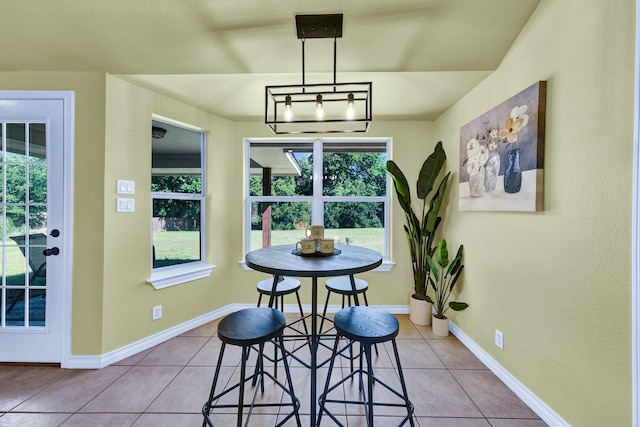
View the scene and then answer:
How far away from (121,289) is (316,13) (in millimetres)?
2658

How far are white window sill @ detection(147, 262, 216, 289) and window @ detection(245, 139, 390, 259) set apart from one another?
0.64 m

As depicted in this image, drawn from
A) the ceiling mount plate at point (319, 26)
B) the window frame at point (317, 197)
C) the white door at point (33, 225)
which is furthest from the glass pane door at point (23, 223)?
the ceiling mount plate at point (319, 26)

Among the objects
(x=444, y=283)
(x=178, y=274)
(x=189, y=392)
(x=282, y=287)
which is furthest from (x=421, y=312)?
(x=178, y=274)

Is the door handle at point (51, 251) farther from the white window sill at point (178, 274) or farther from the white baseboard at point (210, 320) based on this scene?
the white baseboard at point (210, 320)

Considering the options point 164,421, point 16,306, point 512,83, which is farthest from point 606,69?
point 16,306

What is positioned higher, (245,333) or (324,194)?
(324,194)

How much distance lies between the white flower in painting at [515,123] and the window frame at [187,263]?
9.67 feet

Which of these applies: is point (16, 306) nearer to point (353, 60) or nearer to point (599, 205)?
point (353, 60)

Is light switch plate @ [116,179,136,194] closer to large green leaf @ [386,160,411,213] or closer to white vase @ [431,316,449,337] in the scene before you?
large green leaf @ [386,160,411,213]

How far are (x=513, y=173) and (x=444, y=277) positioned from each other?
1231mm

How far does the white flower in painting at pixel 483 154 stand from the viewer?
2111 mm

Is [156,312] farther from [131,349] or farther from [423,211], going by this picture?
[423,211]

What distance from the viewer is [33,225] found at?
2102 millimetres

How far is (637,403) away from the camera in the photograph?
1117 mm
